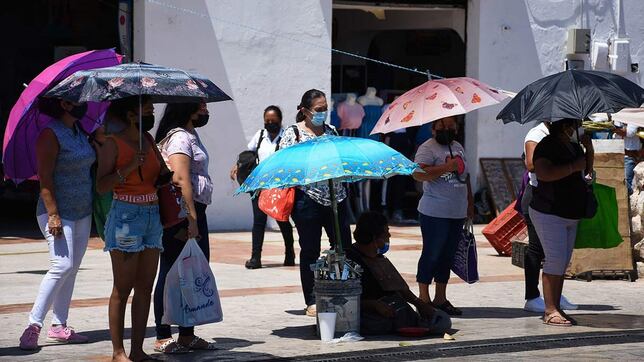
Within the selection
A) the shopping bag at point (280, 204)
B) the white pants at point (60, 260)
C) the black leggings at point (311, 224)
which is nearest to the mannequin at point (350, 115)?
the shopping bag at point (280, 204)

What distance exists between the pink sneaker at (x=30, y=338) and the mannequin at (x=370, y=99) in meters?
11.5

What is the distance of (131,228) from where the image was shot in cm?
743

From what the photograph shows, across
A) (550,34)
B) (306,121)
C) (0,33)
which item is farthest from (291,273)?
(0,33)

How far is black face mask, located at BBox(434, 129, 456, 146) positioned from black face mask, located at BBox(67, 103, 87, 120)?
9.21 ft

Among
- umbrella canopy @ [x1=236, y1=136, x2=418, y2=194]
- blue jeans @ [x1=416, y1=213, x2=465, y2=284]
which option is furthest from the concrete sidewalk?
A: umbrella canopy @ [x1=236, y1=136, x2=418, y2=194]

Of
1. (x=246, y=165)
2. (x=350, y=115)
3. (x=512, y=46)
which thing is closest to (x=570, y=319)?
(x=246, y=165)

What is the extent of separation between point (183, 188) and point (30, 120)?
1347 mm

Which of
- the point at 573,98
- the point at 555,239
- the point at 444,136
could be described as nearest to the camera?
the point at 573,98

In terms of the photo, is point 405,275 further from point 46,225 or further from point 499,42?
point 499,42

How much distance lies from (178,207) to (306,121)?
2.05 metres

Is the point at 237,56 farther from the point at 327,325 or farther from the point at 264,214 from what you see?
the point at 327,325

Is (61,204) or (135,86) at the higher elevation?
(135,86)

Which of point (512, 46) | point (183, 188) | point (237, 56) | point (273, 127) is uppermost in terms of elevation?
point (512, 46)

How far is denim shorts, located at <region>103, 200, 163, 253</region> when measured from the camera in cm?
743
